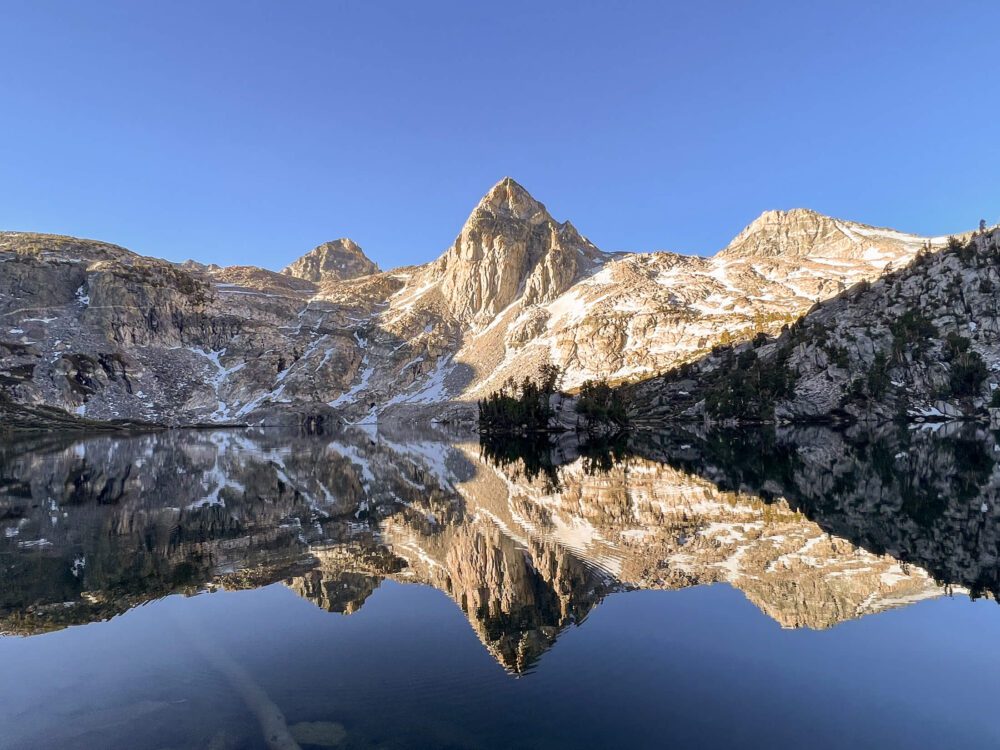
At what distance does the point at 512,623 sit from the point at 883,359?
161158mm

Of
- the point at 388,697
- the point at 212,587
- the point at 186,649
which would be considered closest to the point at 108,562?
the point at 212,587

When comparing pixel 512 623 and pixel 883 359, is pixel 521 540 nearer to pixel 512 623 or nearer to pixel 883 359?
pixel 512 623

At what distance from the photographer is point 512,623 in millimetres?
16859

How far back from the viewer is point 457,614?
18219 mm

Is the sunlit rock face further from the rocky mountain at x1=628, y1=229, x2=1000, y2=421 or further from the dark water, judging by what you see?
the rocky mountain at x1=628, y1=229, x2=1000, y2=421

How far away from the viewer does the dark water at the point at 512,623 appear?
1162 centimetres

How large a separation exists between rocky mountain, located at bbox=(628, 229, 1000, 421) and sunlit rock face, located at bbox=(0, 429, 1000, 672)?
9480 centimetres

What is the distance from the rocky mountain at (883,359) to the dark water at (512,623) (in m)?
116

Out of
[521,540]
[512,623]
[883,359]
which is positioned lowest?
[512,623]

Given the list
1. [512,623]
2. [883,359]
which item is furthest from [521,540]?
[883,359]

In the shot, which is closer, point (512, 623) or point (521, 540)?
point (512, 623)

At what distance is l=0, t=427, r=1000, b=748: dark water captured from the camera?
1162cm

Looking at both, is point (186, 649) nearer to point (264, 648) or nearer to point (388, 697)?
point (264, 648)

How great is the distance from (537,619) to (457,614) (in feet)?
9.08
